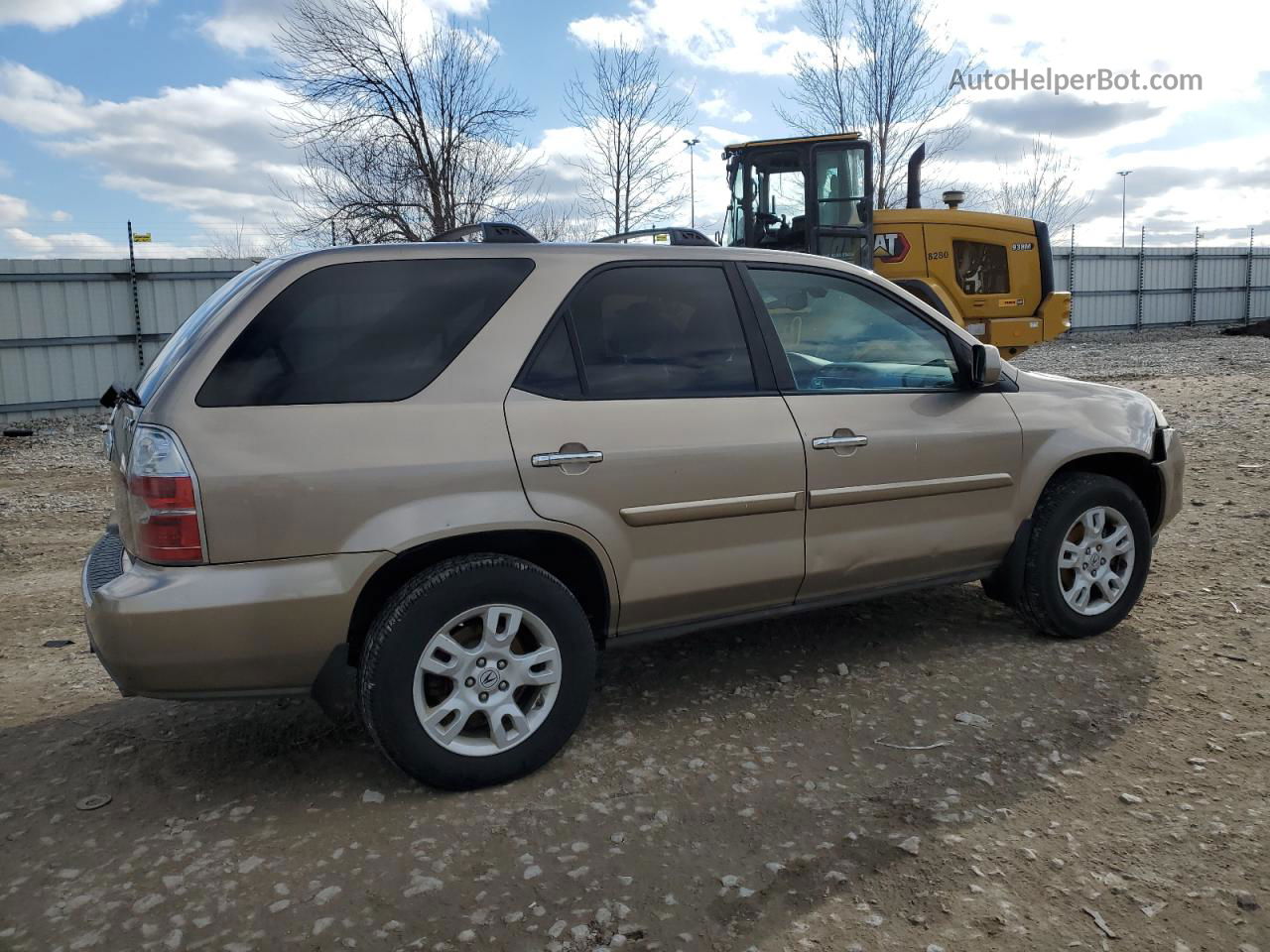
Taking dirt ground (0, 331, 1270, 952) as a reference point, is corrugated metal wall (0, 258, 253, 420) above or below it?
above

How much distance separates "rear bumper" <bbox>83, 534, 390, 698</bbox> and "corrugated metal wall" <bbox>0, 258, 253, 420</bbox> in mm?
14053

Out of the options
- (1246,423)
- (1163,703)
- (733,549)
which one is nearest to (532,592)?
(733,549)

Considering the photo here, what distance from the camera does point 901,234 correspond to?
11.9 metres

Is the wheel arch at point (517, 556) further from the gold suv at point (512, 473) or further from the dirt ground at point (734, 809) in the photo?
the dirt ground at point (734, 809)

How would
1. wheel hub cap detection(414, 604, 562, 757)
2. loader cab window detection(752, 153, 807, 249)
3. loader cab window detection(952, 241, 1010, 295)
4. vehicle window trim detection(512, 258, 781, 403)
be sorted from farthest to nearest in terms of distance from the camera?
1. loader cab window detection(952, 241, 1010, 295)
2. loader cab window detection(752, 153, 807, 249)
3. vehicle window trim detection(512, 258, 781, 403)
4. wheel hub cap detection(414, 604, 562, 757)

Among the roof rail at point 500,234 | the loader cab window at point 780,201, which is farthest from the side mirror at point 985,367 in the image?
the loader cab window at point 780,201

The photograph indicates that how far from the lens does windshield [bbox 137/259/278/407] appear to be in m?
2.95

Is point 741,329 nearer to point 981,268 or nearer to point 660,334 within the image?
point 660,334

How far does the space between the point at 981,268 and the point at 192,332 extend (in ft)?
36.5

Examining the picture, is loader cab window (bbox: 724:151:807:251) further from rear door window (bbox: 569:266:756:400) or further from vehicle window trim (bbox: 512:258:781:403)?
rear door window (bbox: 569:266:756:400)

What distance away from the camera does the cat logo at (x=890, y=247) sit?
11789mm

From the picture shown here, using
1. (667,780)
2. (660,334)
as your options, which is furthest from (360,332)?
(667,780)

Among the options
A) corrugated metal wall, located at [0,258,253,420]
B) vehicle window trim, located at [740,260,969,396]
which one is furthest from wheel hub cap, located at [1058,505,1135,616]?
corrugated metal wall, located at [0,258,253,420]

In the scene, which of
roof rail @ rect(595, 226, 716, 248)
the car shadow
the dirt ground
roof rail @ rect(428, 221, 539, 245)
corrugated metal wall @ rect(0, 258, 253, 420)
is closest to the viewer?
the dirt ground
